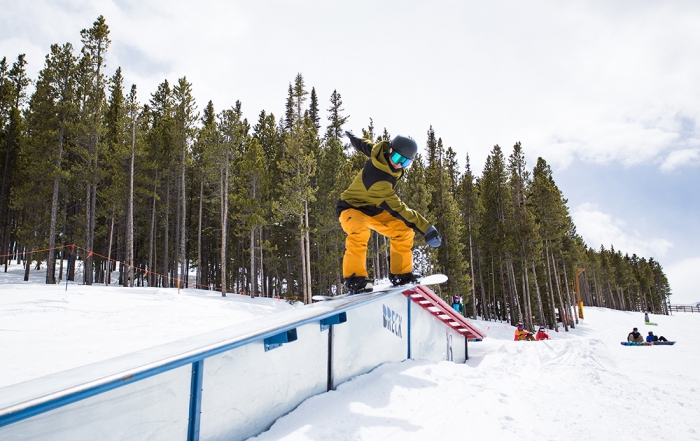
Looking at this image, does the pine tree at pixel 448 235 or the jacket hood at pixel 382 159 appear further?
the pine tree at pixel 448 235

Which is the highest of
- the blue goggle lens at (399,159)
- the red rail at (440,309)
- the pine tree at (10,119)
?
the pine tree at (10,119)

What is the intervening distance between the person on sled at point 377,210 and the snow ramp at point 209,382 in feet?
2.10

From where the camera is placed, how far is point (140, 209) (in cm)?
2977

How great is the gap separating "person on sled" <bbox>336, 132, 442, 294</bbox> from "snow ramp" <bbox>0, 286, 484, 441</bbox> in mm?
640

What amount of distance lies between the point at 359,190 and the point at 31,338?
8760mm

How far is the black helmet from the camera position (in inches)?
186

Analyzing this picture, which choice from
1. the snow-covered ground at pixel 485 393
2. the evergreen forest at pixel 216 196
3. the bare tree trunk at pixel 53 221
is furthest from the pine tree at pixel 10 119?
the snow-covered ground at pixel 485 393

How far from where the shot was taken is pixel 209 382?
258 centimetres

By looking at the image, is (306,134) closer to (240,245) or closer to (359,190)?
(240,245)

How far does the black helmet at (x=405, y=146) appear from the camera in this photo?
15.5ft

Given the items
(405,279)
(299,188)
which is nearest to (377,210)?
(405,279)

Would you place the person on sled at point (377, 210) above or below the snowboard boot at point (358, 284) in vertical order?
above

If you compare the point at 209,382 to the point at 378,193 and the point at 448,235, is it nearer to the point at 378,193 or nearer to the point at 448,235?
the point at 378,193

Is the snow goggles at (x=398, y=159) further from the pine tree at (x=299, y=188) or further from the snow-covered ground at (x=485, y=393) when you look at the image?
the pine tree at (x=299, y=188)
